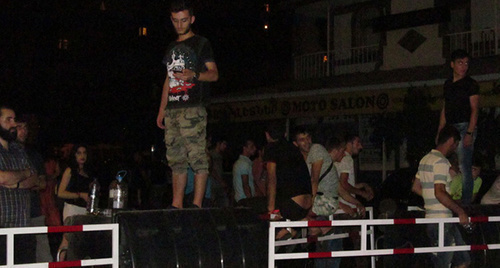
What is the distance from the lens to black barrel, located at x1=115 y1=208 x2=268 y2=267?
529 cm

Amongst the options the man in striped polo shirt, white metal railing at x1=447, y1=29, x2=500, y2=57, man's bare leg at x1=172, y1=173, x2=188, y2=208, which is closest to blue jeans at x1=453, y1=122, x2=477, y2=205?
the man in striped polo shirt

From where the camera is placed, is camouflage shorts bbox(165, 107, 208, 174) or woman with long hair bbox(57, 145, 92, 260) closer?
camouflage shorts bbox(165, 107, 208, 174)

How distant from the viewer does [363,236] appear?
630 centimetres

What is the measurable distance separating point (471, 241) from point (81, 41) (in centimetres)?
2822

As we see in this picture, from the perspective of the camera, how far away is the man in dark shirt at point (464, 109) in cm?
809

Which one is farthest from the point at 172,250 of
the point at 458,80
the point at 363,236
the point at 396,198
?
the point at 396,198

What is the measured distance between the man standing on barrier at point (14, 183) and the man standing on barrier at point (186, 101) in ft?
4.34

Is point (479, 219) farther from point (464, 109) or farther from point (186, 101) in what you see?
point (186, 101)

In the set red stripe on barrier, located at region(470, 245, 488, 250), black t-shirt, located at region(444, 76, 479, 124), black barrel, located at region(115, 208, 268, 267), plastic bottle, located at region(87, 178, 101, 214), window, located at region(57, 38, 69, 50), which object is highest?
window, located at region(57, 38, 69, 50)

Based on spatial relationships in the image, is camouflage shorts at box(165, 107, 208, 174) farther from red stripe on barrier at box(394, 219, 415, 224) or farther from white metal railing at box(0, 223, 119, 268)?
red stripe on barrier at box(394, 219, 415, 224)

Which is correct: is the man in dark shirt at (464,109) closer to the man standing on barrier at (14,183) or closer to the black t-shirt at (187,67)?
the black t-shirt at (187,67)

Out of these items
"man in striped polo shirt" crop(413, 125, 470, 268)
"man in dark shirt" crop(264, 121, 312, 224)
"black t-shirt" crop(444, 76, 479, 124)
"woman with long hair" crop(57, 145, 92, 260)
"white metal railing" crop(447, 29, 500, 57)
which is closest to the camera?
"man in striped polo shirt" crop(413, 125, 470, 268)

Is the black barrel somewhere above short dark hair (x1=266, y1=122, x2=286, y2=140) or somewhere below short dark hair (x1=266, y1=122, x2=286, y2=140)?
below

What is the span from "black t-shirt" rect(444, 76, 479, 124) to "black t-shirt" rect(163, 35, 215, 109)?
3.21 m
